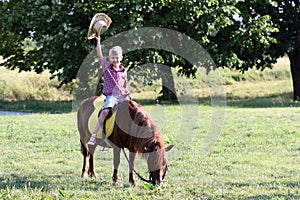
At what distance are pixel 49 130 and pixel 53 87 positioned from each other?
14203 mm

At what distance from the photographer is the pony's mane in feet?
21.2

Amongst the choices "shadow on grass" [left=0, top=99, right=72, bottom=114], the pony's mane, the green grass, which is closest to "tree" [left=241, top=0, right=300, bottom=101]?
→ the green grass

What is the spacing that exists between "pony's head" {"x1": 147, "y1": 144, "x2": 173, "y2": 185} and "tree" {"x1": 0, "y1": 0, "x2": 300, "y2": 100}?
12.5m

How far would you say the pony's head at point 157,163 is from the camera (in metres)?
6.32

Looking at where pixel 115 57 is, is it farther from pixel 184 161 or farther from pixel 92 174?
pixel 184 161

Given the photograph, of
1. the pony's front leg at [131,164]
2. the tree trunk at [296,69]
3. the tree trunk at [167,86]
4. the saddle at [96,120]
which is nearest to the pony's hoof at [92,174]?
the saddle at [96,120]

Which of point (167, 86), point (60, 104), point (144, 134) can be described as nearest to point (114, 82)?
point (144, 134)

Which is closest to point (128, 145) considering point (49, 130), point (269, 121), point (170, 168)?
point (170, 168)

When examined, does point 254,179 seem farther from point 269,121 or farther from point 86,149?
point 269,121

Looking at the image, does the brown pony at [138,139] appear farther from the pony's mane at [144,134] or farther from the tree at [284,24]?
the tree at [284,24]

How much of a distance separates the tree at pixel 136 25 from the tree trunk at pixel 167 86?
1.34 feet

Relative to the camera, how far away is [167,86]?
22688 millimetres

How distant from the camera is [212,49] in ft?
69.5

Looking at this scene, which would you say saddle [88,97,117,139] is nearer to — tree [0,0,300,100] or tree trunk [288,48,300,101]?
tree [0,0,300,100]
